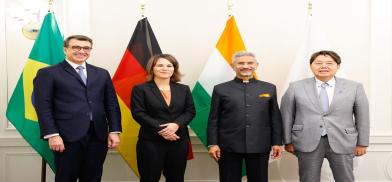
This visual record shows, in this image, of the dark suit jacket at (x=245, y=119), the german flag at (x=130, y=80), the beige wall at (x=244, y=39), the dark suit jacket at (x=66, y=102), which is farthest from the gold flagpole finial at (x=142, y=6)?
the dark suit jacket at (x=245, y=119)

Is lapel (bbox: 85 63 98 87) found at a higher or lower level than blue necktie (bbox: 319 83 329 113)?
higher

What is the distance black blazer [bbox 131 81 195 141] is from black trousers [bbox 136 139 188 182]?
1.9 inches

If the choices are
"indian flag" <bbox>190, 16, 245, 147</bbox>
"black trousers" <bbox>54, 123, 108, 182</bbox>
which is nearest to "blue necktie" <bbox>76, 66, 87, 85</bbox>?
"black trousers" <bbox>54, 123, 108, 182</bbox>

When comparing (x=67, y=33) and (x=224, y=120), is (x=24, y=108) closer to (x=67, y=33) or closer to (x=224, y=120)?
(x=67, y=33)

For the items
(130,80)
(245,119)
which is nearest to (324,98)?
(245,119)

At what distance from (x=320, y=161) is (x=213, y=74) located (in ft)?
3.58

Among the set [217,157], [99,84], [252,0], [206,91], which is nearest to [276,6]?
[252,0]

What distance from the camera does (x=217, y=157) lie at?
94.3 inches

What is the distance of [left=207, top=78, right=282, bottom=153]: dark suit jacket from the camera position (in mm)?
2334

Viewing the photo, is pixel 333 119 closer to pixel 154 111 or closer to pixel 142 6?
pixel 154 111

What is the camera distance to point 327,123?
7.45ft

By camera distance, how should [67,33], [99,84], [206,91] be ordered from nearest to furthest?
[99,84] < [206,91] < [67,33]

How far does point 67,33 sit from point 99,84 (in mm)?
1063

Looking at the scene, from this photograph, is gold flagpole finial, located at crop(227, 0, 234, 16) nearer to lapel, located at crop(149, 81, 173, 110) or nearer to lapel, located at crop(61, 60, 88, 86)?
lapel, located at crop(149, 81, 173, 110)
